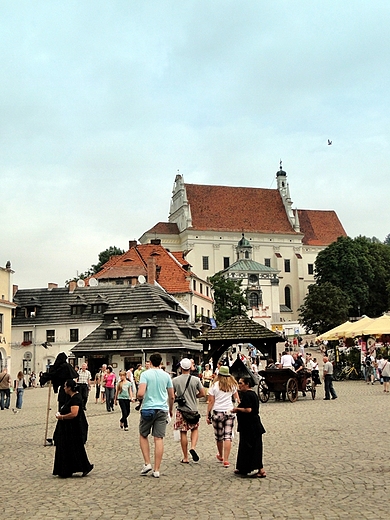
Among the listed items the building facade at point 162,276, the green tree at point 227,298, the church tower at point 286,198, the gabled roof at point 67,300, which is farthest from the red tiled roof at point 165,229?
the gabled roof at point 67,300

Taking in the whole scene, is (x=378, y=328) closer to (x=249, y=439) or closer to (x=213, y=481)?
(x=249, y=439)

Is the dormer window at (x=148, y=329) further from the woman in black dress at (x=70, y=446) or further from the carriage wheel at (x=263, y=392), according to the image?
the woman in black dress at (x=70, y=446)

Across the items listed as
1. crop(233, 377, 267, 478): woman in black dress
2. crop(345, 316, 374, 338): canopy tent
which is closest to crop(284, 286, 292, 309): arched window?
crop(345, 316, 374, 338): canopy tent

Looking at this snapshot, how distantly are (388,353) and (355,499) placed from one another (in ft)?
89.6

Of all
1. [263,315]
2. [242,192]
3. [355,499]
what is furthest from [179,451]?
[242,192]

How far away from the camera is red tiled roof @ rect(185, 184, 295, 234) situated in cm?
11131

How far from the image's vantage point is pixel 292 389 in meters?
24.4

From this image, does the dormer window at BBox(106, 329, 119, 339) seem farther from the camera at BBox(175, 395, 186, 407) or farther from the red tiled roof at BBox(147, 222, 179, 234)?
the red tiled roof at BBox(147, 222, 179, 234)

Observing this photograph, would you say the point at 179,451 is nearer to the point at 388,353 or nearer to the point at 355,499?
the point at 355,499

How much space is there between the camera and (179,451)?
13.4 metres

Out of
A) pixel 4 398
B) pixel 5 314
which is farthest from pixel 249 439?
pixel 5 314

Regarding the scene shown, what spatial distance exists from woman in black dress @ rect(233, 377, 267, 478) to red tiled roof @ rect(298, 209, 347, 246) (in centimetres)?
10979

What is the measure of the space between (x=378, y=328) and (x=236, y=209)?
268 ft

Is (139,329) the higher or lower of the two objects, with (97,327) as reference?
lower
